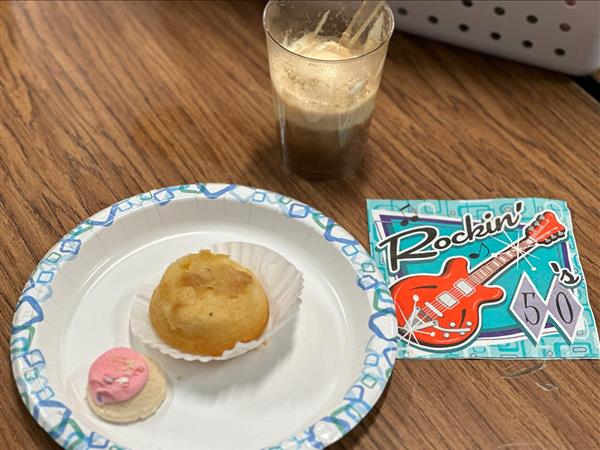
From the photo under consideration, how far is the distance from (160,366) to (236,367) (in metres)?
0.09

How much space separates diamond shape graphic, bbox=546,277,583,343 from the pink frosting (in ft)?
1.68

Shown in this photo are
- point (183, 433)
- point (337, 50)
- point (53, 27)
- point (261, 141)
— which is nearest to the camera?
point (183, 433)

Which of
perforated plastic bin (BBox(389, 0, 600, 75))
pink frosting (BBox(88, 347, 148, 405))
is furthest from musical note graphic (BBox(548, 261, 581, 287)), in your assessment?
pink frosting (BBox(88, 347, 148, 405))

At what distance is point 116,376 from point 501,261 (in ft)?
1.72

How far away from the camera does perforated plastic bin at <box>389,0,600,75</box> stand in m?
1.21

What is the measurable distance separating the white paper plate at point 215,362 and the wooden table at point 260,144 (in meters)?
0.05

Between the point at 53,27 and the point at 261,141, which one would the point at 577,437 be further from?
the point at 53,27

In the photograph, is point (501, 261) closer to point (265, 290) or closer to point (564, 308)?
point (564, 308)

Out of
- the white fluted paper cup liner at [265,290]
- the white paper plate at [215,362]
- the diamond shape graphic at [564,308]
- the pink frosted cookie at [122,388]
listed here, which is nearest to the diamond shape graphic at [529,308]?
the diamond shape graphic at [564,308]

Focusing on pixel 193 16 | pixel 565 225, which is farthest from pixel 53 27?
pixel 565 225

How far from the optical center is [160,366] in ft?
2.81

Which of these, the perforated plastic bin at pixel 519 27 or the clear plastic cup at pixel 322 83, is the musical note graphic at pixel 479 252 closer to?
the clear plastic cup at pixel 322 83

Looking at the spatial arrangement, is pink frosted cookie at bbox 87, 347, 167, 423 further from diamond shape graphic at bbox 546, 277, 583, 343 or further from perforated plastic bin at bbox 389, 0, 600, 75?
perforated plastic bin at bbox 389, 0, 600, 75

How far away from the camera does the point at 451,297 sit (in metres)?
0.96
